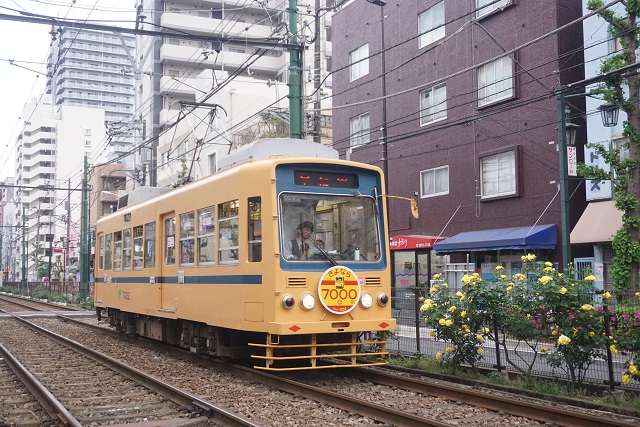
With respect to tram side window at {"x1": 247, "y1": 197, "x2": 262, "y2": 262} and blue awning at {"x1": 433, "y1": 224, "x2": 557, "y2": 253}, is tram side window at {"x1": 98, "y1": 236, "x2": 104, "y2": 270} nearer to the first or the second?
tram side window at {"x1": 247, "y1": 197, "x2": 262, "y2": 262}

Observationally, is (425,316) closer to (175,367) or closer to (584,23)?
(175,367)

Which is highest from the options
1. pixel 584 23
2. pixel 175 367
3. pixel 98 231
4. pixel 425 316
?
pixel 584 23

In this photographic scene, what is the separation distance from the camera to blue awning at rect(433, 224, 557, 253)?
2142 cm

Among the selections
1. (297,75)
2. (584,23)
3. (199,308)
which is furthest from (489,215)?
(199,308)

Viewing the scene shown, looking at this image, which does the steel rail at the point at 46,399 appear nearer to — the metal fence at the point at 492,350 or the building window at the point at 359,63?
the metal fence at the point at 492,350

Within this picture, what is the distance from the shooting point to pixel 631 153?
16.2 meters

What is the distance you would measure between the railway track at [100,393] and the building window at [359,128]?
60.7ft

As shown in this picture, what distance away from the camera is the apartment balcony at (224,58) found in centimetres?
5850

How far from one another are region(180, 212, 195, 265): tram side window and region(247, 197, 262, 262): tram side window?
227 centimetres

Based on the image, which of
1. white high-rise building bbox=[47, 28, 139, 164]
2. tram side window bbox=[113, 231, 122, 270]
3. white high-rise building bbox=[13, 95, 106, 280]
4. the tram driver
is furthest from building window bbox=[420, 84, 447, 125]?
white high-rise building bbox=[47, 28, 139, 164]

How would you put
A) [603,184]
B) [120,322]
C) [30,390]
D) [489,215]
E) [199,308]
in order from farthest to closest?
[489,215]
[603,184]
[120,322]
[199,308]
[30,390]

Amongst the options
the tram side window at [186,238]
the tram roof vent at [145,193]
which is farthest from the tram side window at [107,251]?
the tram side window at [186,238]

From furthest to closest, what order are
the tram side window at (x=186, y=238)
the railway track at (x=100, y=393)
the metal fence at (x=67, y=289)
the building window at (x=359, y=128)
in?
the metal fence at (x=67, y=289) → the building window at (x=359, y=128) → the tram side window at (x=186, y=238) → the railway track at (x=100, y=393)

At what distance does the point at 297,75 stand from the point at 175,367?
685cm
